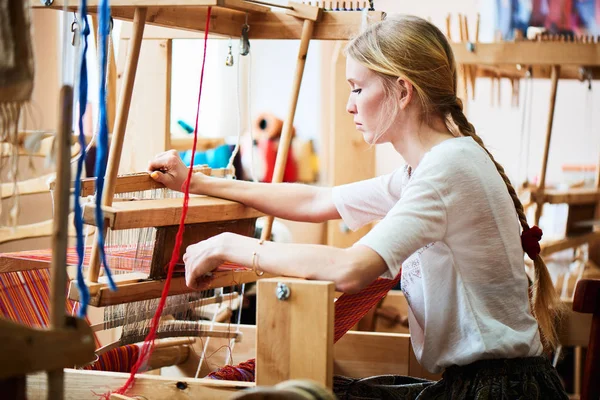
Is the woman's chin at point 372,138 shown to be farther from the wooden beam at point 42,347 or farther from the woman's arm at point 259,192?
the wooden beam at point 42,347

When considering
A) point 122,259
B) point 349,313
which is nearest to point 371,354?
point 349,313

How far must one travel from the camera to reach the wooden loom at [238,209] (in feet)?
4.51

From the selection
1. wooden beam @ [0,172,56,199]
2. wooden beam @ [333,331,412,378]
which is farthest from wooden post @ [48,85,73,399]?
wooden beam @ [0,172,56,199]

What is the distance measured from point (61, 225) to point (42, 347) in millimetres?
163

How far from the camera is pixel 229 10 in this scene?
2059 mm

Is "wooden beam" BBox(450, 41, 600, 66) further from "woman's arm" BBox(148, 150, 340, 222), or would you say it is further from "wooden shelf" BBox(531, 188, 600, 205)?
"woman's arm" BBox(148, 150, 340, 222)

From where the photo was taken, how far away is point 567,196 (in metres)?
3.89

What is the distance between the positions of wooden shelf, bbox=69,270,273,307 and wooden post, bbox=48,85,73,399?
0.52 meters

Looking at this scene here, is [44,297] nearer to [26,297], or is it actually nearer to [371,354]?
[26,297]

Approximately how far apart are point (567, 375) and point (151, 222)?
11.2ft

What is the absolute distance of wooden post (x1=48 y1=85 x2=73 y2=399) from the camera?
1119mm

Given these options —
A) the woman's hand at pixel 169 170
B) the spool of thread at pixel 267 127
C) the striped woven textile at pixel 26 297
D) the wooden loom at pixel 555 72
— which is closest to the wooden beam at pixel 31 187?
the striped woven textile at pixel 26 297

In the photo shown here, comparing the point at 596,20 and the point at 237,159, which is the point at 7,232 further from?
the point at 596,20

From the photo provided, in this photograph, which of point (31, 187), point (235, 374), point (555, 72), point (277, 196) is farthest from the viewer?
point (555, 72)
